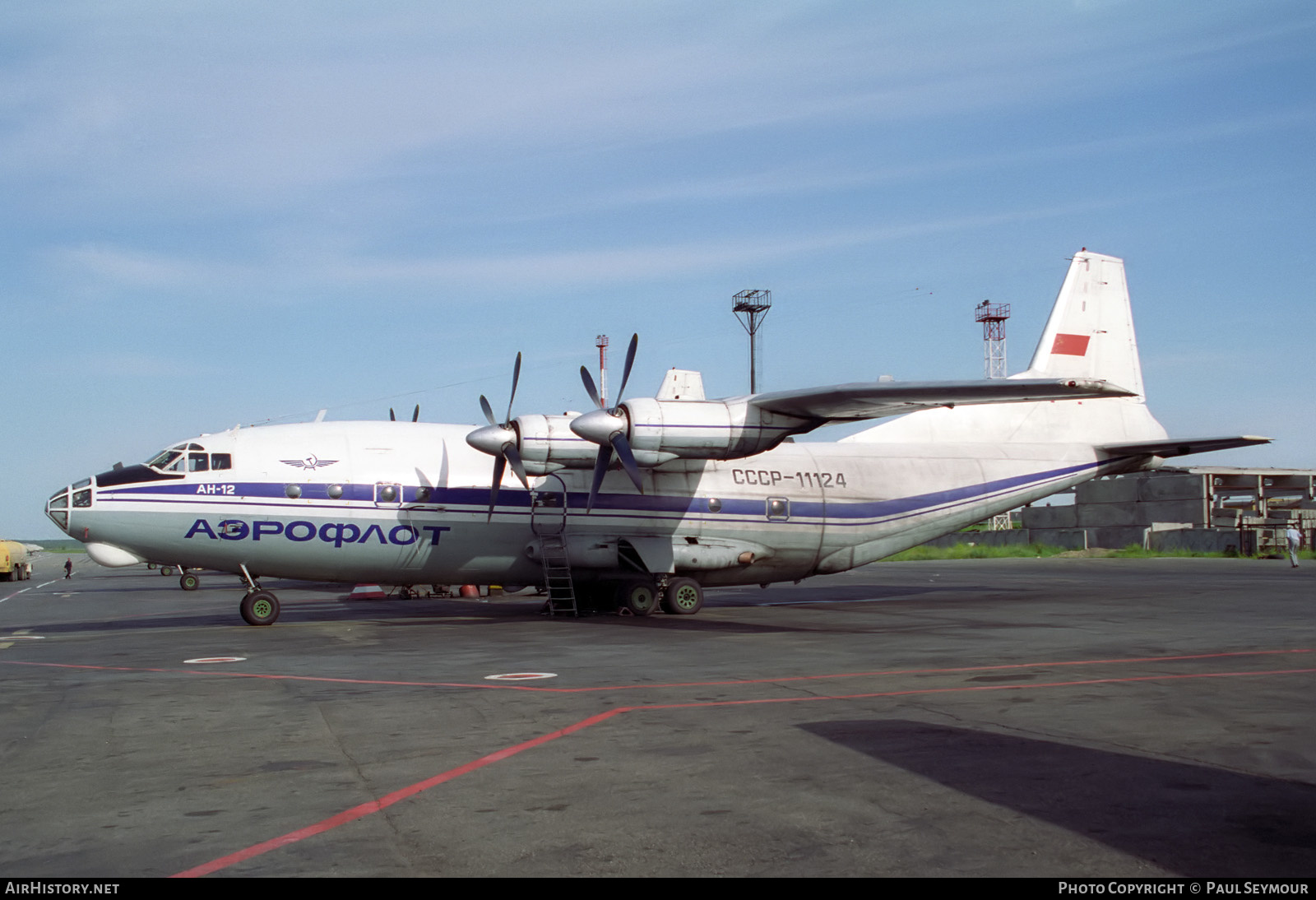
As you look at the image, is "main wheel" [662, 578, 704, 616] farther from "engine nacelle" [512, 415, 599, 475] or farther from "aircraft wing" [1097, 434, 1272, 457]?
"aircraft wing" [1097, 434, 1272, 457]

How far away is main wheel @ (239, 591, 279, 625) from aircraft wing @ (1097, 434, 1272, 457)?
74.1ft

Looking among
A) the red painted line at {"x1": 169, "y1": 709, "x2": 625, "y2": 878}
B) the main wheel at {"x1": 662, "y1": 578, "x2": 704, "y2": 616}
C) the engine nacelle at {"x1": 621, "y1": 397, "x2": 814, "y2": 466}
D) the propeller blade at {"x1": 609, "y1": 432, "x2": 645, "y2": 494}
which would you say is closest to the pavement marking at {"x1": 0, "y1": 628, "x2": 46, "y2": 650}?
the propeller blade at {"x1": 609, "y1": 432, "x2": 645, "y2": 494}

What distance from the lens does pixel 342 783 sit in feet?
26.7

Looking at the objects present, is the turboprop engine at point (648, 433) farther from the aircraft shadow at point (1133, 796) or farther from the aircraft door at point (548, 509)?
the aircraft shadow at point (1133, 796)

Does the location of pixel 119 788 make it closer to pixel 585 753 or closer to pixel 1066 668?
pixel 585 753

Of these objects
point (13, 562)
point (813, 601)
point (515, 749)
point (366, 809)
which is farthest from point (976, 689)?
point (13, 562)

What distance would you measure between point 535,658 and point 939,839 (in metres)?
11.1

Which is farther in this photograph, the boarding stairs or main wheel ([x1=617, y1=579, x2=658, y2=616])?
main wheel ([x1=617, y1=579, x2=658, y2=616])

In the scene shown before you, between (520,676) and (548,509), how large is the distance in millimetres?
10662

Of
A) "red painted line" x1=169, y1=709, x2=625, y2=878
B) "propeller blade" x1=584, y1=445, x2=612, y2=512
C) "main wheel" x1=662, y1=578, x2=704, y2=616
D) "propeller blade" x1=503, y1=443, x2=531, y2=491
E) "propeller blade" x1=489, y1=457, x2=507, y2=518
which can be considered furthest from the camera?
"main wheel" x1=662, y1=578, x2=704, y2=616

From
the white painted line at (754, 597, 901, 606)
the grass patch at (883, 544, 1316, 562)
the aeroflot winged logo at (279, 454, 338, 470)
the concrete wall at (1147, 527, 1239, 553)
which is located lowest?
the grass patch at (883, 544, 1316, 562)

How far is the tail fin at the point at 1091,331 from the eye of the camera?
29359 millimetres

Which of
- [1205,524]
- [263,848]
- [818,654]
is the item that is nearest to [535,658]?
[818,654]

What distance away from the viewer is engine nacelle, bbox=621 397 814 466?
2203 centimetres
